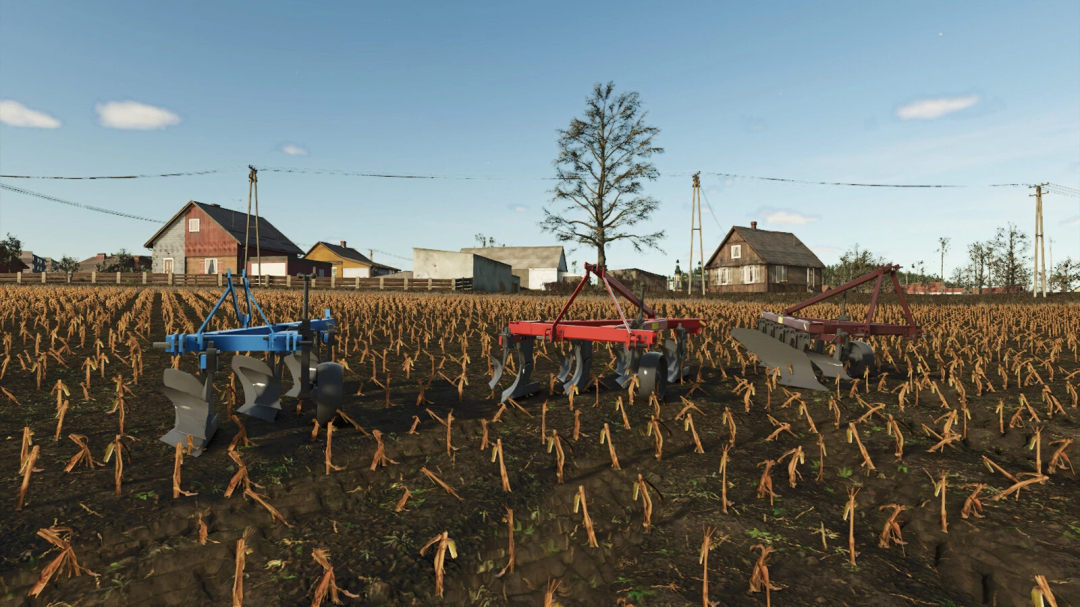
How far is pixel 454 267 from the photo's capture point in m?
42.6

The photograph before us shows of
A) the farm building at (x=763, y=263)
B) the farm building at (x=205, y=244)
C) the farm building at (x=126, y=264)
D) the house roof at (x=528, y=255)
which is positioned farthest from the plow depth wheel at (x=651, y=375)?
the house roof at (x=528, y=255)

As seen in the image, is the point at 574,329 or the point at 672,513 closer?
the point at 672,513

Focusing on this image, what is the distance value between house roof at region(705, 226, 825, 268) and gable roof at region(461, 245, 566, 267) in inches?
792

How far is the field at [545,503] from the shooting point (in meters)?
2.52

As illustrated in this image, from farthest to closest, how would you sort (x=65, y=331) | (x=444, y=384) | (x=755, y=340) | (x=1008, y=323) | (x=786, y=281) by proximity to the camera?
1. (x=786, y=281)
2. (x=1008, y=323)
3. (x=65, y=331)
4. (x=755, y=340)
5. (x=444, y=384)

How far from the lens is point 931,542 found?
2982 mm

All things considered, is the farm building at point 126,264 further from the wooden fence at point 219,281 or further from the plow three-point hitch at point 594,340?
the plow three-point hitch at point 594,340

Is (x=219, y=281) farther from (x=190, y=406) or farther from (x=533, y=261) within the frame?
(x=190, y=406)

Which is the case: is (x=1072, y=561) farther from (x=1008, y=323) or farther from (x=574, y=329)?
(x=1008, y=323)

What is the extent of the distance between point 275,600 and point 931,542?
339cm

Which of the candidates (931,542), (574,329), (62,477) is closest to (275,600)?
(62,477)

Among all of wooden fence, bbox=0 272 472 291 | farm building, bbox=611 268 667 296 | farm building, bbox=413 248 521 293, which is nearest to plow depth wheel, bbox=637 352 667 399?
wooden fence, bbox=0 272 472 291

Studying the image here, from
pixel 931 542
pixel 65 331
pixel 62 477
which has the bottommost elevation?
pixel 931 542

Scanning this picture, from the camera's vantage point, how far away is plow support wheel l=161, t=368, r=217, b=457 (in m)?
3.91
